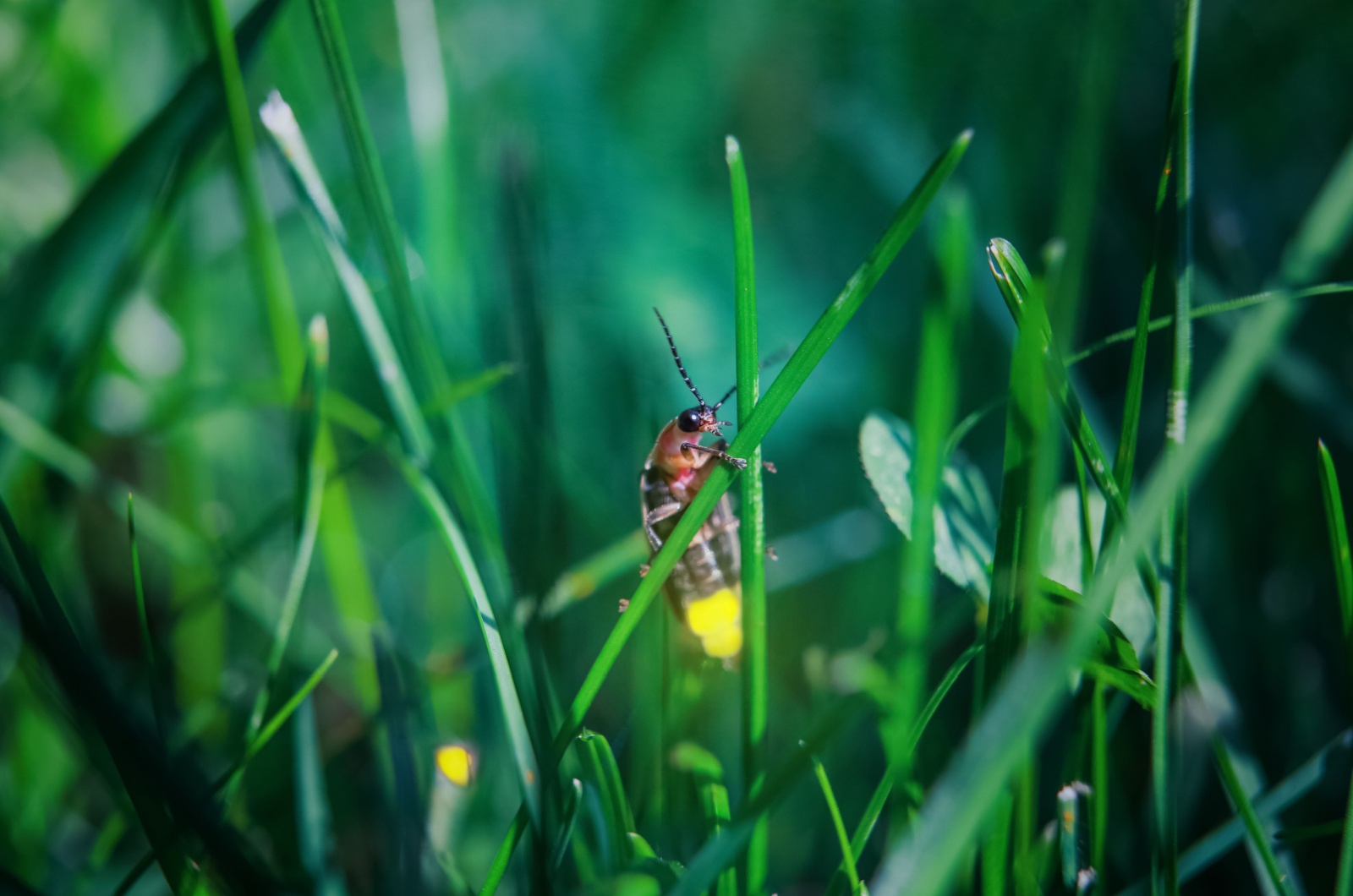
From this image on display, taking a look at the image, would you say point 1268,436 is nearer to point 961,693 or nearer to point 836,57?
point 961,693

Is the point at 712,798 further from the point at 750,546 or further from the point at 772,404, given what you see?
the point at 772,404

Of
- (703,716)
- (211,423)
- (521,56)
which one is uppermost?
(521,56)

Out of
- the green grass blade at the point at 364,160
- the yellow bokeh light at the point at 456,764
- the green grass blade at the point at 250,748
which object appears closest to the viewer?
the green grass blade at the point at 250,748

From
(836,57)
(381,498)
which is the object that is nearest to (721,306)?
(836,57)

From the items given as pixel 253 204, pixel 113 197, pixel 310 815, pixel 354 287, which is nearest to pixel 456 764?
pixel 310 815

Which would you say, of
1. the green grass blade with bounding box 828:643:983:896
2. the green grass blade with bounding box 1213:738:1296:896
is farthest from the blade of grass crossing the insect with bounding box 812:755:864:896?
the green grass blade with bounding box 1213:738:1296:896

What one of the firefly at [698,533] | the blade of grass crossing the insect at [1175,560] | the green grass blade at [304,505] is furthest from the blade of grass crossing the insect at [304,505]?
the blade of grass crossing the insect at [1175,560]

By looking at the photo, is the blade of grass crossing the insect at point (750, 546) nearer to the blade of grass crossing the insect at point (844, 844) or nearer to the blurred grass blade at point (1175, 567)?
the blade of grass crossing the insect at point (844, 844)
